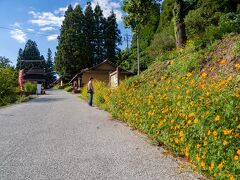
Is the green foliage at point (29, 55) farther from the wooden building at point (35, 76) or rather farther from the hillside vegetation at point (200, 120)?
the hillside vegetation at point (200, 120)

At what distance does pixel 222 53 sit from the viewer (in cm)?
1003

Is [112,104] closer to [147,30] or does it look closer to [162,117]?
[162,117]

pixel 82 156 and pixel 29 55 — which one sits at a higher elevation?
pixel 29 55

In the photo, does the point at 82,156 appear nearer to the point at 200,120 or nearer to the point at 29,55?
the point at 200,120

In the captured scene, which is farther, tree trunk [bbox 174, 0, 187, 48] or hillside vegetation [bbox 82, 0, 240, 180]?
tree trunk [bbox 174, 0, 187, 48]

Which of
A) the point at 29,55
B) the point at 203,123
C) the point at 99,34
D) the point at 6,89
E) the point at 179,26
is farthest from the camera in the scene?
the point at 29,55

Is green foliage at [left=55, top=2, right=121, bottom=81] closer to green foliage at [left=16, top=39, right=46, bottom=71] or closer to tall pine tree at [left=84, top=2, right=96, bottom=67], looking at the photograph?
tall pine tree at [left=84, top=2, right=96, bottom=67]

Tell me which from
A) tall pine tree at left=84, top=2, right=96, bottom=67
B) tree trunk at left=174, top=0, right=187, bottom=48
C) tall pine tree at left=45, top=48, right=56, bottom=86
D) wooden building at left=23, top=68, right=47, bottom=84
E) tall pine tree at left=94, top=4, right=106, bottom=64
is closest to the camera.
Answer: tree trunk at left=174, top=0, right=187, bottom=48

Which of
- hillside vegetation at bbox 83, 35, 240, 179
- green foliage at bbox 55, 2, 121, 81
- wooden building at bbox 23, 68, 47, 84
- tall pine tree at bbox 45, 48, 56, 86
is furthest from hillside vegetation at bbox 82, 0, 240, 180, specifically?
→ tall pine tree at bbox 45, 48, 56, 86

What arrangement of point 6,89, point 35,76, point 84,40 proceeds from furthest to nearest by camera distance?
point 35,76, point 84,40, point 6,89

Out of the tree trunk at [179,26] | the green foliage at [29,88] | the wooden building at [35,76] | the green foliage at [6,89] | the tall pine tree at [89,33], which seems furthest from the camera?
the wooden building at [35,76]

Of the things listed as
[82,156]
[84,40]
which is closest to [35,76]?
[84,40]

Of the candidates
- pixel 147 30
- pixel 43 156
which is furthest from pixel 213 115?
pixel 147 30

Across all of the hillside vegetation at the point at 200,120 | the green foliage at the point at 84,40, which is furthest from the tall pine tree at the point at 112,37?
the hillside vegetation at the point at 200,120
